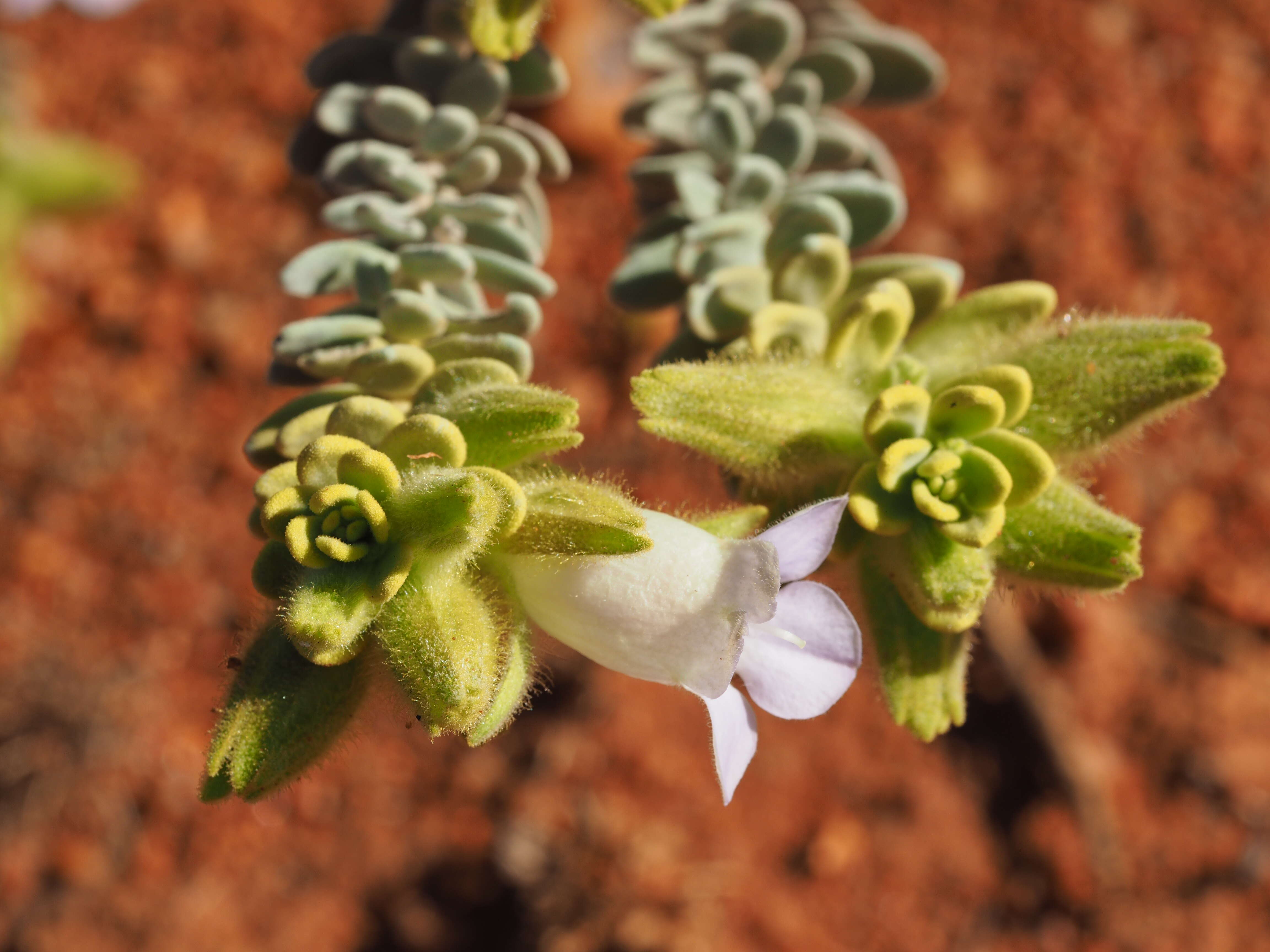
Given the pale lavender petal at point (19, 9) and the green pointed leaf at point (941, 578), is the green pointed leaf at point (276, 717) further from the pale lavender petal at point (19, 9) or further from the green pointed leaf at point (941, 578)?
the pale lavender petal at point (19, 9)

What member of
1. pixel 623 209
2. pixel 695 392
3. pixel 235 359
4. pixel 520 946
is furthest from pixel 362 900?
pixel 695 392

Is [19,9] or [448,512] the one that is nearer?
[448,512]

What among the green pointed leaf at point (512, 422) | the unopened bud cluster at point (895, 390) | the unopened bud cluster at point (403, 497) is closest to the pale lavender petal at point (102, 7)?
the unopened bud cluster at point (403, 497)

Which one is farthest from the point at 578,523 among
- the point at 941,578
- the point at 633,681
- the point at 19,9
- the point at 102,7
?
the point at 19,9

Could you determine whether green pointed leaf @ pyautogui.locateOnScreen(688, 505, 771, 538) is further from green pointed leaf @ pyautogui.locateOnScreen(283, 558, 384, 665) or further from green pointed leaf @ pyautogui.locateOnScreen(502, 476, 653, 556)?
green pointed leaf @ pyautogui.locateOnScreen(283, 558, 384, 665)

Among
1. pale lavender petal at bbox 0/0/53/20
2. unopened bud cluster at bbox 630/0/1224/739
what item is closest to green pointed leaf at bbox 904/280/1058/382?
unopened bud cluster at bbox 630/0/1224/739

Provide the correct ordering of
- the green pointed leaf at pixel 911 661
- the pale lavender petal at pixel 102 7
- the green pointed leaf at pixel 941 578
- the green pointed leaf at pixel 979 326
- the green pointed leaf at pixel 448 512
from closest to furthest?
the green pointed leaf at pixel 448 512 < the green pointed leaf at pixel 941 578 < the green pointed leaf at pixel 911 661 < the green pointed leaf at pixel 979 326 < the pale lavender petal at pixel 102 7

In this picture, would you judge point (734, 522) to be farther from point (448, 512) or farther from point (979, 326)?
point (979, 326)

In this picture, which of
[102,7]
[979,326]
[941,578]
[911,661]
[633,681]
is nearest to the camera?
[941,578]
